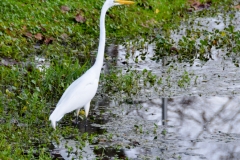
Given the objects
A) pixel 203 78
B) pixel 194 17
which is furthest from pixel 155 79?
pixel 194 17

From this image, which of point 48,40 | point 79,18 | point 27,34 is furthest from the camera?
point 79,18

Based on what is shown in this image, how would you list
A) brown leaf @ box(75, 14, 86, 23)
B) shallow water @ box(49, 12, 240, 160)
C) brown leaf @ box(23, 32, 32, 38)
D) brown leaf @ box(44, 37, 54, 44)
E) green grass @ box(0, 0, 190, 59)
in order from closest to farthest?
shallow water @ box(49, 12, 240, 160) → green grass @ box(0, 0, 190, 59) → brown leaf @ box(23, 32, 32, 38) → brown leaf @ box(44, 37, 54, 44) → brown leaf @ box(75, 14, 86, 23)

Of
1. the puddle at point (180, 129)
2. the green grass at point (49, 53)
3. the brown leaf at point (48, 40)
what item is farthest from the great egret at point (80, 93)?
the brown leaf at point (48, 40)

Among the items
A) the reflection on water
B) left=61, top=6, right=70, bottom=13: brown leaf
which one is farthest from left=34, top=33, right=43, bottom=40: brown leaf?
the reflection on water

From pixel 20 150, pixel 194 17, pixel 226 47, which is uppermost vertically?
pixel 194 17

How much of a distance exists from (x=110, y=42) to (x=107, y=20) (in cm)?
75

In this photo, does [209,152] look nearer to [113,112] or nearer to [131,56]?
[113,112]

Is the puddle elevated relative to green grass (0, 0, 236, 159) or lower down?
lower down

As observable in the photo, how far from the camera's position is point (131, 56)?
11.4 metres

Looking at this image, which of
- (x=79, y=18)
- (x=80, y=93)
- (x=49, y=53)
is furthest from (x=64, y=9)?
(x=80, y=93)

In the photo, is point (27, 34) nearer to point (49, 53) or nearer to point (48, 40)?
point (48, 40)

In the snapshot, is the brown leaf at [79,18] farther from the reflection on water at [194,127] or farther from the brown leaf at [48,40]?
the reflection on water at [194,127]

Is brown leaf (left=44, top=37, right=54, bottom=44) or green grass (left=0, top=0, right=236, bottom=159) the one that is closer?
green grass (left=0, top=0, right=236, bottom=159)

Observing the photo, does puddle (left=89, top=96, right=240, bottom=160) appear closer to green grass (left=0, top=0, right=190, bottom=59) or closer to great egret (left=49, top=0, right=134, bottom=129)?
great egret (left=49, top=0, right=134, bottom=129)
